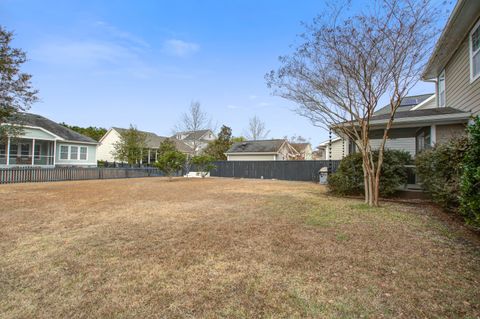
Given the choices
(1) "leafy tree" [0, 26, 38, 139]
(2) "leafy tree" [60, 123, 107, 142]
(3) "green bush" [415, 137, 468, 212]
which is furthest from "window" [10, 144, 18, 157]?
(3) "green bush" [415, 137, 468, 212]

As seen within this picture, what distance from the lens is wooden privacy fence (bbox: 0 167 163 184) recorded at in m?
14.0

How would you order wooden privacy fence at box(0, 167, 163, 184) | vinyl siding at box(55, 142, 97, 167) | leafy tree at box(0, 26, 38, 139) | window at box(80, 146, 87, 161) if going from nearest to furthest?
1. leafy tree at box(0, 26, 38, 139)
2. wooden privacy fence at box(0, 167, 163, 184)
3. vinyl siding at box(55, 142, 97, 167)
4. window at box(80, 146, 87, 161)

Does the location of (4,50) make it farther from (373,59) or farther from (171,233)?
(373,59)

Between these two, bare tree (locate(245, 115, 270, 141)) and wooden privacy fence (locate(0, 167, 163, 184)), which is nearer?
wooden privacy fence (locate(0, 167, 163, 184))

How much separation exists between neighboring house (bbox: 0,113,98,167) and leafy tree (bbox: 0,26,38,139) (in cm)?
916

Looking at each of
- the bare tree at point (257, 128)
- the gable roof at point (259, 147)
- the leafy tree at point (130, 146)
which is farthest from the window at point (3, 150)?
the bare tree at point (257, 128)

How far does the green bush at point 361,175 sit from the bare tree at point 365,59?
4.93 feet

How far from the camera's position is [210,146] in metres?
31.3

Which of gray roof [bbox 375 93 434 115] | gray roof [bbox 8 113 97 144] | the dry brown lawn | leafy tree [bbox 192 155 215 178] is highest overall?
gray roof [bbox 375 93 434 115]

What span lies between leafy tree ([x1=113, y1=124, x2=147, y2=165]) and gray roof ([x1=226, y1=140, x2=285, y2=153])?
10250mm

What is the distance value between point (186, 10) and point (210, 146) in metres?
20.7

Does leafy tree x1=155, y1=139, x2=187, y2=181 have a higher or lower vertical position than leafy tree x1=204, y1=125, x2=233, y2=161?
lower

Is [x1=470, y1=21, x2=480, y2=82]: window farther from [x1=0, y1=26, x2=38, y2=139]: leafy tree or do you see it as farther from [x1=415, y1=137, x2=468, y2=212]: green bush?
[x1=0, y1=26, x2=38, y2=139]: leafy tree

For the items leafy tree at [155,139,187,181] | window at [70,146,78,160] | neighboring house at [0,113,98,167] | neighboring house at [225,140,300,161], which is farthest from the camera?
neighboring house at [225,140,300,161]
